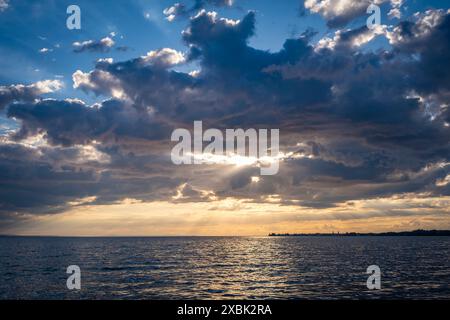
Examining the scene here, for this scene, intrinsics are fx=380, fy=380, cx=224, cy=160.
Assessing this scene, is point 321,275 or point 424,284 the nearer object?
point 424,284

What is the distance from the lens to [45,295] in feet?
154

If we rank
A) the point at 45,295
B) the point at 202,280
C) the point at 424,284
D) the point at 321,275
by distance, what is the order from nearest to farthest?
the point at 45,295, the point at 424,284, the point at 202,280, the point at 321,275
